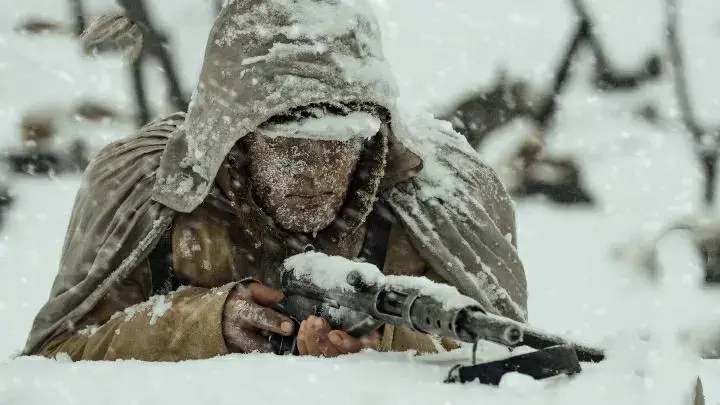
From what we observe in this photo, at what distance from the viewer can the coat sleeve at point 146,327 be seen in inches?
90.5

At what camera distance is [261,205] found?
101 inches

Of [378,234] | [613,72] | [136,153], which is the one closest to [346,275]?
[378,234]

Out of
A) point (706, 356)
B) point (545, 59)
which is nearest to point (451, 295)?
point (706, 356)

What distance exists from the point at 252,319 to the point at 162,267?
51cm

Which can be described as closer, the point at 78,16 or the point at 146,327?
the point at 146,327

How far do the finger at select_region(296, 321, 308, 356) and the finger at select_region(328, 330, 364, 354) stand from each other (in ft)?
0.18

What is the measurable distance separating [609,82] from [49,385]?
624 centimetres

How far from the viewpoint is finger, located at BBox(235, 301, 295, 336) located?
216 cm

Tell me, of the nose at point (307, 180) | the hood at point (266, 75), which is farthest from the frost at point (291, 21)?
the nose at point (307, 180)

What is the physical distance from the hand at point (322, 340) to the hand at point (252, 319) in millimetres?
72

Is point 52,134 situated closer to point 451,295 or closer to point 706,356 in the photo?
point 706,356

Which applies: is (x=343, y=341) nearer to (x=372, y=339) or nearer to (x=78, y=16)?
(x=372, y=339)

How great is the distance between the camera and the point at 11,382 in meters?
1.86

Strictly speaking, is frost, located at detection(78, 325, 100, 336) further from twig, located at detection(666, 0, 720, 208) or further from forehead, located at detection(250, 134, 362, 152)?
twig, located at detection(666, 0, 720, 208)
